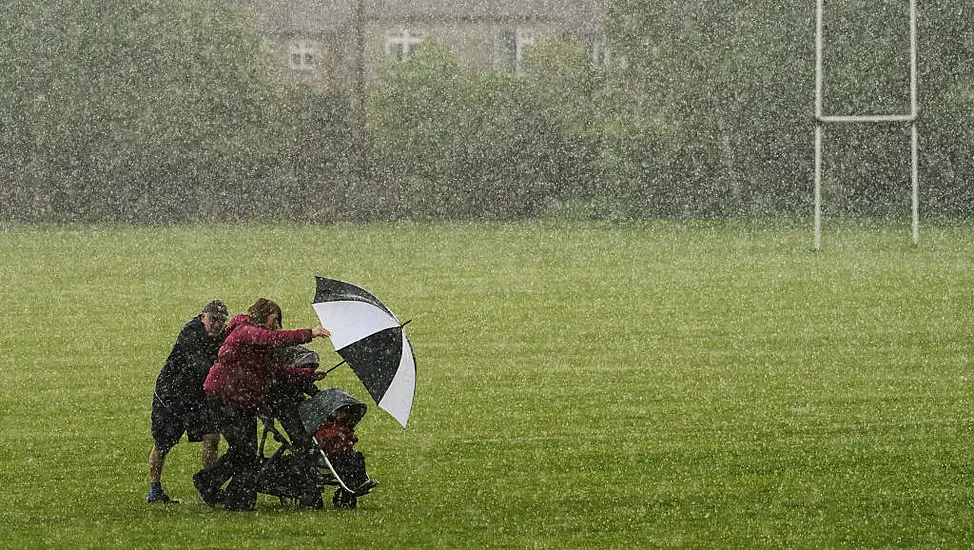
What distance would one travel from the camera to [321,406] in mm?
7664

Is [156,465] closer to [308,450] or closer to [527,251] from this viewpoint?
[308,450]

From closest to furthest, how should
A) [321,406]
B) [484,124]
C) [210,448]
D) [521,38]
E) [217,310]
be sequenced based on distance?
1. [321,406]
2. [217,310]
3. [210,448]
4. [484,124]
5. [521,38]

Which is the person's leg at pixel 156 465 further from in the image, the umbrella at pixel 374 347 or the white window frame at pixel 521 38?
the white window frame at pixel 521 38

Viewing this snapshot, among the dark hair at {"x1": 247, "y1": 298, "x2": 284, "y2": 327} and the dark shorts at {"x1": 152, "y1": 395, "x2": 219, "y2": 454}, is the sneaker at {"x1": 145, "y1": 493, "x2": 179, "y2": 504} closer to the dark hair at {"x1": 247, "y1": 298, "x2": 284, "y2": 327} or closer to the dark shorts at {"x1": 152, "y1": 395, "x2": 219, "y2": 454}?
the dark shorts at {"x1": 152, "y1": 395, "x2": 219, "y2": 454}

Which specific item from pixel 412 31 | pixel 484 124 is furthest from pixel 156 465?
pixel 412 31

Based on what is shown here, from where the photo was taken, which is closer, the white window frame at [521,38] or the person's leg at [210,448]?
the person's leg at [210,448]

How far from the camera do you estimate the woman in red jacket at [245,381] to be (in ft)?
24.7

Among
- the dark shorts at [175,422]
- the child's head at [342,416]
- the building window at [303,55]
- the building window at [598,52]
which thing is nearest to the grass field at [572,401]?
the dark shorts at [175,422]

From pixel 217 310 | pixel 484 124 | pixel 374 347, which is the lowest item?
pixel 374 347

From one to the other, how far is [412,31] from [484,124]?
29.4ft

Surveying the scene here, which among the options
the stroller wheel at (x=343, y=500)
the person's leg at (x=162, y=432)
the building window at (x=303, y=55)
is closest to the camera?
the stroller wheel at (x=343, y=500)

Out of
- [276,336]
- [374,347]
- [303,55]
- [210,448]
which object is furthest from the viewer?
[303,55]

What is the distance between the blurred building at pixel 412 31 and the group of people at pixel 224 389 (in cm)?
3512

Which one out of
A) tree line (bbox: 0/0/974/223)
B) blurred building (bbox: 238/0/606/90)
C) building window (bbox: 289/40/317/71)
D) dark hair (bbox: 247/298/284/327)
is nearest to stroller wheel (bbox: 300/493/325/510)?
dark hair (bbox: 247/298/284/327)
